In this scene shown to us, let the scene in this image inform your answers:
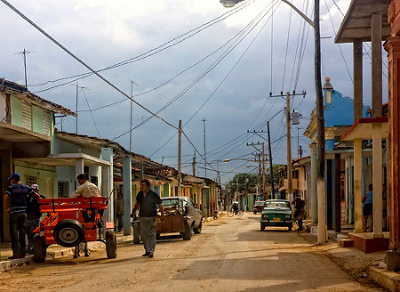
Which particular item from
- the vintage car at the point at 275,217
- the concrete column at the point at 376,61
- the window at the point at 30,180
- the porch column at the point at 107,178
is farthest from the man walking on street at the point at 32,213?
the vintage car at the point at 275,217

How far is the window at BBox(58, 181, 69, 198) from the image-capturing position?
A: 2332 cm

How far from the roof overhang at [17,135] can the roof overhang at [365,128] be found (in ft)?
28.0

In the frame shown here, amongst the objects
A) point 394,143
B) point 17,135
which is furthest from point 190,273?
point 17,135

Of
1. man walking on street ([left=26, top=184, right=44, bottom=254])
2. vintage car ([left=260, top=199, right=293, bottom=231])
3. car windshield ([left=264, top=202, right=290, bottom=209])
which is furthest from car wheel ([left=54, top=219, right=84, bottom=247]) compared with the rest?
car windshield ([left=264, top=202, right=290, bottom=209])

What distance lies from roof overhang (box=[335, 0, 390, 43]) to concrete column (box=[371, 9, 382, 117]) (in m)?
0.18

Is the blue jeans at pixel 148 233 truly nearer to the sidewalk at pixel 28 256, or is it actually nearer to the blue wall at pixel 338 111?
the sidewalk at pixel 28 256

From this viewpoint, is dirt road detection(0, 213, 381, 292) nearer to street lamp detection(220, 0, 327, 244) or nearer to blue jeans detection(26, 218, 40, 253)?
blue jeans detection(26, 218, 40, 253)

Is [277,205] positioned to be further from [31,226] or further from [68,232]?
[68,232]

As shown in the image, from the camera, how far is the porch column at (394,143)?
1065 centimetres

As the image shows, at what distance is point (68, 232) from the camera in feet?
40.1

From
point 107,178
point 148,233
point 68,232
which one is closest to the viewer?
point 68,232

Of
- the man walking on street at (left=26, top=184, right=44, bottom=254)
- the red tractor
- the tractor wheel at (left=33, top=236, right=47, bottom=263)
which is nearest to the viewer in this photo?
the red tractor

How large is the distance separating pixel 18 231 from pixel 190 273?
480 centimetres

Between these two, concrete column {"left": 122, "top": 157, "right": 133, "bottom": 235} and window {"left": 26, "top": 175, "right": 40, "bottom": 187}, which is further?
concrete column {"left": 122, "top": 157, "right": 133, "bottom": 235}
